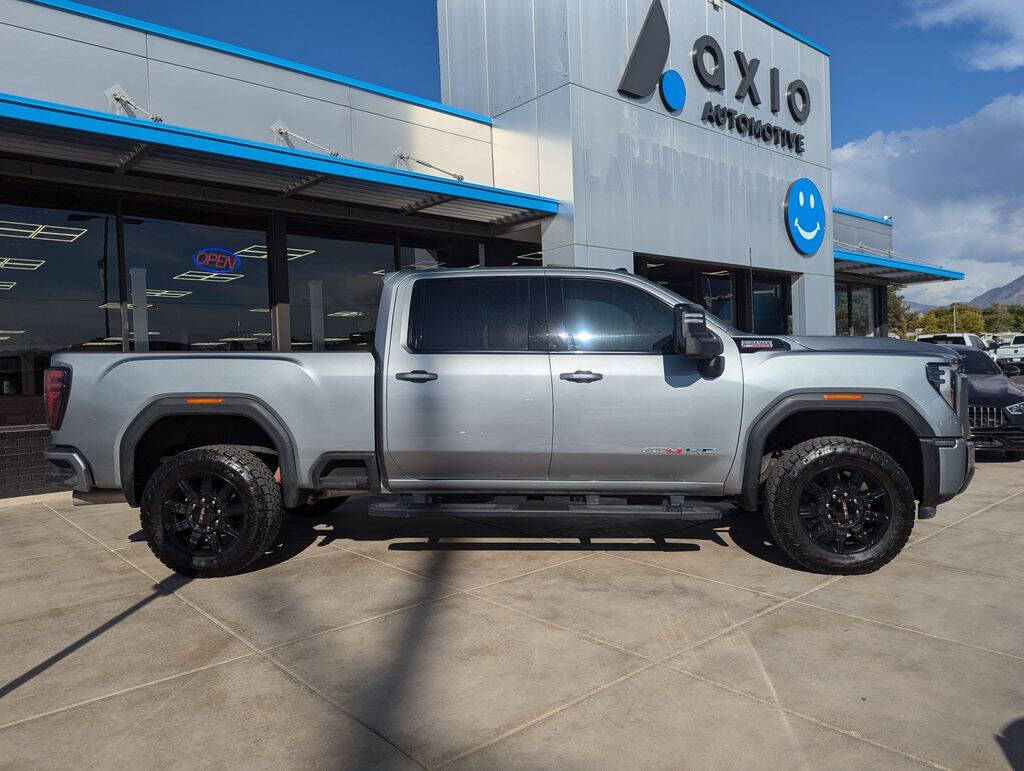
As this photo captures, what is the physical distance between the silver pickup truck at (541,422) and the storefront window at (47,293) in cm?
440

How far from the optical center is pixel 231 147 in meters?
7.86

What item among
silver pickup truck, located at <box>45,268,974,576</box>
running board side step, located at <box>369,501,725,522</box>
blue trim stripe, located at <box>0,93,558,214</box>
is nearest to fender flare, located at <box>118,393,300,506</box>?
silver pickup truck, located at <box>45,268,974,576</box>

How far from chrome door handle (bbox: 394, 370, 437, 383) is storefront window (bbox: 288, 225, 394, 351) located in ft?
18.8

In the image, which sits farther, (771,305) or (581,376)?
(771,305)

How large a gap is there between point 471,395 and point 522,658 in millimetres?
1825

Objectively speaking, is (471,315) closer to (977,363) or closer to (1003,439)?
(1003,439)

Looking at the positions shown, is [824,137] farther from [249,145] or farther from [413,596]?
[413,596]

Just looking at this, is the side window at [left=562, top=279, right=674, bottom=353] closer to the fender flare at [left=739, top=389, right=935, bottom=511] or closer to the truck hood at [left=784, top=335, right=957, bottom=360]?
the fender flare at [left=739, top=389, right=935, bottom=511]

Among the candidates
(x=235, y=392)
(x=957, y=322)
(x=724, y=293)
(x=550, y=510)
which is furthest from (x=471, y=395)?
(x=957, y=322)

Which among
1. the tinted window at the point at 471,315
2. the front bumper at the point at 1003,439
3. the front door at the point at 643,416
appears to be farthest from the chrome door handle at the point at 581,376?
the front bumper at the point at 1003,439

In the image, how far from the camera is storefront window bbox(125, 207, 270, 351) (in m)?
9.24

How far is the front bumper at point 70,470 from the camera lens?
4.83 m

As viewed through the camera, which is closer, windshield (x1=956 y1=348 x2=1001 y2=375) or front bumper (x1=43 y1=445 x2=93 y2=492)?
front bumper (x1=43 y1=445 x2=93 y2=492)

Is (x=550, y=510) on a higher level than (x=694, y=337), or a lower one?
lower
